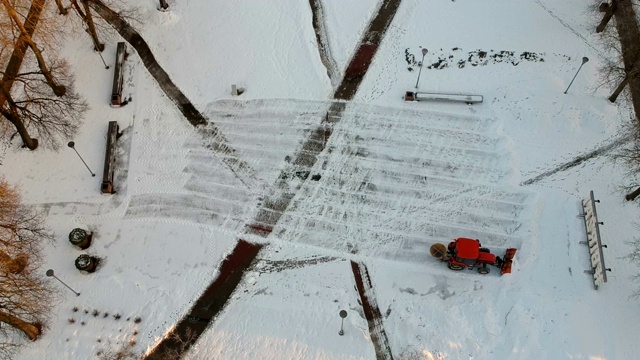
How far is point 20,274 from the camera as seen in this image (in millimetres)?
24078

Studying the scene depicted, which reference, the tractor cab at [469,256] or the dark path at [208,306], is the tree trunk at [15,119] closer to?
the dark path at [208,306]

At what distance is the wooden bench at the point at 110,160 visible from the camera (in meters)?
26.8

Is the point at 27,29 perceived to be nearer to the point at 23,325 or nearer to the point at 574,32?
the point at 23,325

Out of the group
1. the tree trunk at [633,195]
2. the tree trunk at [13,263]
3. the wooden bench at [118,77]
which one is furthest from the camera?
the wooden bench at [118,77]

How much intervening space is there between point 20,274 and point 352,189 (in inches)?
618

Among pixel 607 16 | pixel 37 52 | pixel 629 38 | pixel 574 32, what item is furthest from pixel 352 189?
pixel 629 38

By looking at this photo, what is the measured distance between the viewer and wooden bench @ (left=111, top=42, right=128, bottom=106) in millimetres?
29342

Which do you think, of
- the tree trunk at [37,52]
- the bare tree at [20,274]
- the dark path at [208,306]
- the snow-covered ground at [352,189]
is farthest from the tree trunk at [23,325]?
the tree trunk at [37,52]

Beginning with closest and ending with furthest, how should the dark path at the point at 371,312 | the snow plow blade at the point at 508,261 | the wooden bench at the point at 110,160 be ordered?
the dark path at the point at 371,312, the snow plow blade at the point at 508,261, the wooden bench at the point at 110,160

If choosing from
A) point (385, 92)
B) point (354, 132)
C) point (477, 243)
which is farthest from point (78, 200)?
point (477, 243)

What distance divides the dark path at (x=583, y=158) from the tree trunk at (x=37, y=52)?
80.0 feet

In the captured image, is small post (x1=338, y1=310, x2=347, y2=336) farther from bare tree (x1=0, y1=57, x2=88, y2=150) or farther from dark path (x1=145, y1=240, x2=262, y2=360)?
bare tree (x1=0, y1=57, x2=88, y2=150)

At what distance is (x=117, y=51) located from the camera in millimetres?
31062

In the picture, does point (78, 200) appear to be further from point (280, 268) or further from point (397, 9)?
point (397, 9)
